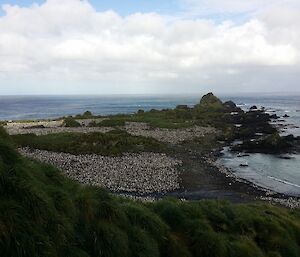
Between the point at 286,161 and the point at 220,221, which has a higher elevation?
the point at 220,221

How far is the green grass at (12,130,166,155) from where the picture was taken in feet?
150

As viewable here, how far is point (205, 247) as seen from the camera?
1137cm

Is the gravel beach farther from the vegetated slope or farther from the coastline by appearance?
the vegetated slope

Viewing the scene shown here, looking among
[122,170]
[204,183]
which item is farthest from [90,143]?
[204,183]

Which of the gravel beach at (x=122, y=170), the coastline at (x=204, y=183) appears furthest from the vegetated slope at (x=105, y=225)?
the gravel beach at (x=122, y=170)

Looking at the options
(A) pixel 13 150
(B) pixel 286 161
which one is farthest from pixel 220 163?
(A) pixel 13 150

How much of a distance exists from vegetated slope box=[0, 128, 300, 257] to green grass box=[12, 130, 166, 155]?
104 feet

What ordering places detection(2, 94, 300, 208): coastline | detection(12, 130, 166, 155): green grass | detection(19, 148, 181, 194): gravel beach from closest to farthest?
detection(2, 94, 300, 208): coastline
detection(19, 148, 181, 194): gravel beach
detection(12, 130, 166, 155): green grass

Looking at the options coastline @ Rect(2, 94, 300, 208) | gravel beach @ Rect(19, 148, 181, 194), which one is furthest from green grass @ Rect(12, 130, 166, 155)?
coastline @ Rect(2, 94, 300, 208)

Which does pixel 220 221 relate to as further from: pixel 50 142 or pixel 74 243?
pixel 50 142

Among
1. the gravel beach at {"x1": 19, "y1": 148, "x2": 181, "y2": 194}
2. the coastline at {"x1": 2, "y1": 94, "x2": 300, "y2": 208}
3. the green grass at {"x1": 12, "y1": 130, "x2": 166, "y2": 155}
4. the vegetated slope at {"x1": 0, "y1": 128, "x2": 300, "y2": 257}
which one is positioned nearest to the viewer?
the vegetated slope at {"x1": 0, "y1": 128, "x2": 300, "y2": 257}

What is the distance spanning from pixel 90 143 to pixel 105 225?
40.0 meters

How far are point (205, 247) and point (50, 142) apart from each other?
40.0 meters

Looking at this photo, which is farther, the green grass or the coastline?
the green grass
